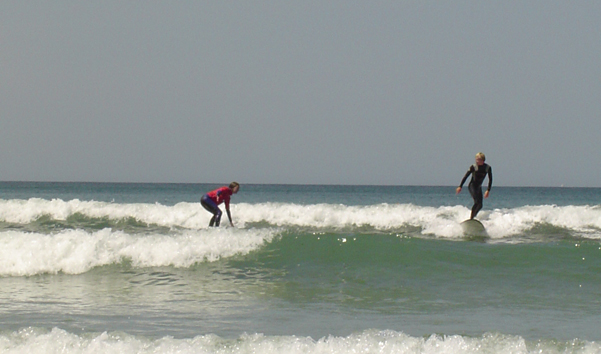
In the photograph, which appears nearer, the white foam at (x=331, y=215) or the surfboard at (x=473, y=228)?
the surfboard at (x=473, y=228)

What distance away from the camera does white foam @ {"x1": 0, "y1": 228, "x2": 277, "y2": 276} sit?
9430 millimetres

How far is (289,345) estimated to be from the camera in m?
4.81

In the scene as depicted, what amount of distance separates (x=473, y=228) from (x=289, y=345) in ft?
31.3

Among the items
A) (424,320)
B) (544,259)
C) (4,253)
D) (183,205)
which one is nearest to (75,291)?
(4,253)

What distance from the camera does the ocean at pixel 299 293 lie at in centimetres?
493

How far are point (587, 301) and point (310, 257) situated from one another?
15.5 feet

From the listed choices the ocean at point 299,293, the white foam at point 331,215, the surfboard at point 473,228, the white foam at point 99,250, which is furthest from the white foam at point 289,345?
the white foam at point 331,215

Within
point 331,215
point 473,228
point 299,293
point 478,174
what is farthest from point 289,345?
point 331,215

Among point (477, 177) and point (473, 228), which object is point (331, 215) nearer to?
point (473, 228)

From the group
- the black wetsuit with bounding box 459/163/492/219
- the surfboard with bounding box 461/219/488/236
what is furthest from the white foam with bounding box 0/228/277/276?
the surfboard with bounding box 461/219/488/236

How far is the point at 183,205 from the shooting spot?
19.8 meters

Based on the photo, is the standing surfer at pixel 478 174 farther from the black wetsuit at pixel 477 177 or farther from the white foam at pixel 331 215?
the white foam at pixel 331 215

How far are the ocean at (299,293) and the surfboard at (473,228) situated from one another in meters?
0.26

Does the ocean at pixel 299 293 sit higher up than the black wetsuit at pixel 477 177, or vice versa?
the black wetsuit at pixel 477 177
